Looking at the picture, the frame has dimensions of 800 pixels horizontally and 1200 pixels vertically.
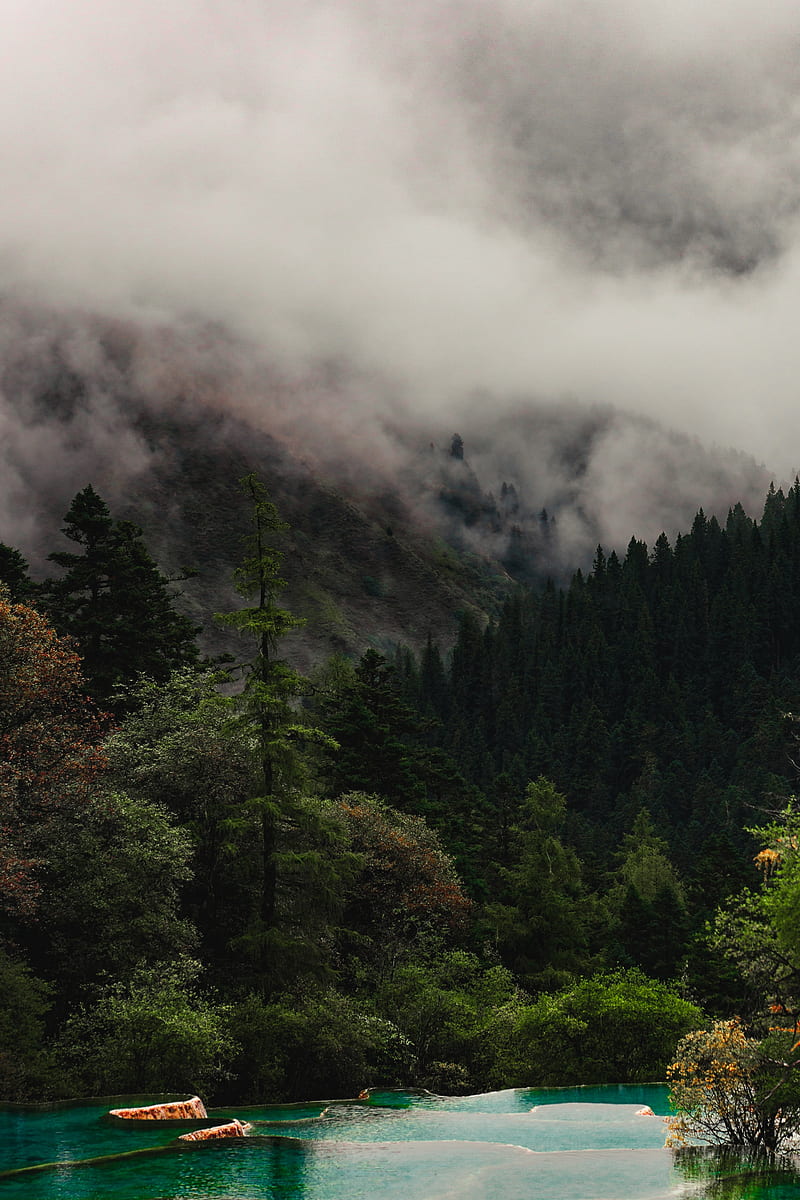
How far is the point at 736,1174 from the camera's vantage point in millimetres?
18547

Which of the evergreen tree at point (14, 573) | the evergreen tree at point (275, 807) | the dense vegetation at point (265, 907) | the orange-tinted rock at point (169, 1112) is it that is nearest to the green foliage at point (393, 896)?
the dense vegetation at point (265, 907)

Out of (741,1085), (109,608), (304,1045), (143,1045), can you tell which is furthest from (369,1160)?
(109,608)

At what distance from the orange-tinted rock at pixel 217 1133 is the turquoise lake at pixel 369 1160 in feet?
1.07

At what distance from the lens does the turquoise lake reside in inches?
723

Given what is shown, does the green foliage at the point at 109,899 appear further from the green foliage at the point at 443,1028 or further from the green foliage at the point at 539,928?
the green foliage at the point at 539,928

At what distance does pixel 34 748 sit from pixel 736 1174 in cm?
2357

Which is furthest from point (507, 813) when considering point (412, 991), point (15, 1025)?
point (15, 1025)

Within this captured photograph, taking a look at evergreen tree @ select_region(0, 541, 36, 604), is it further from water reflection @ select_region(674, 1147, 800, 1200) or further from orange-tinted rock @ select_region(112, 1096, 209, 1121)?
water reflection @ select_region(674, 1147, 800, 1200)

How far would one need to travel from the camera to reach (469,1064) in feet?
123

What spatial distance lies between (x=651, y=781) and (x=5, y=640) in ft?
428

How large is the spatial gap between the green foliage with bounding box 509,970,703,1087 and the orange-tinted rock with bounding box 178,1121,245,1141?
13.8m

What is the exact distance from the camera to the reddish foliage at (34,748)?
105 ft

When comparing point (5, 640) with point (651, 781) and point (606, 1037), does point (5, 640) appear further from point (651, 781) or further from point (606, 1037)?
point (651, 781)

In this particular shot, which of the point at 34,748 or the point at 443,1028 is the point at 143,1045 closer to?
the point at 34,748
